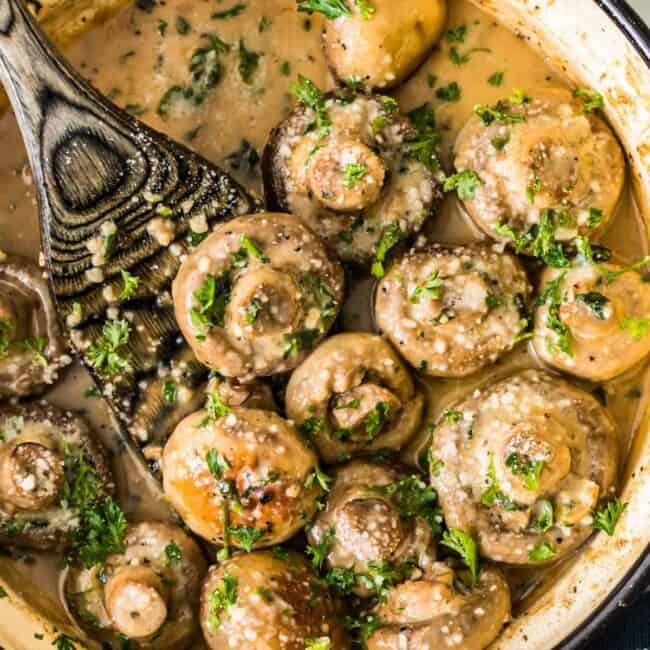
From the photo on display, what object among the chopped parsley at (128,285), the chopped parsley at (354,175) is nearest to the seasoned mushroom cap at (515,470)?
the chopped parsley at (354,175)

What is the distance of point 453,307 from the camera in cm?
285

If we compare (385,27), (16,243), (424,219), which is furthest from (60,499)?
(385,27)

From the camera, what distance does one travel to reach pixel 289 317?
272 cm

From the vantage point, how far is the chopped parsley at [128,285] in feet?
9.37

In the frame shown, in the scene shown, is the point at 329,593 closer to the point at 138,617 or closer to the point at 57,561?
the point at 138,617

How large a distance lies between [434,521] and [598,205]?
914 mm

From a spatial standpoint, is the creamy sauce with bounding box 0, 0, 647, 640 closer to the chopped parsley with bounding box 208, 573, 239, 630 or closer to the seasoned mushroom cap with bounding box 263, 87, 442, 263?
the seasoned mushroom cap with bounding box 263, 87, 442, 263

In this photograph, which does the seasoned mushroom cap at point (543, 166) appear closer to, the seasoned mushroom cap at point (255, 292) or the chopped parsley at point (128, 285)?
the seasoned mushroom cap at point (255, 292)

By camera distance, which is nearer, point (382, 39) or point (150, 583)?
point (150, 583)

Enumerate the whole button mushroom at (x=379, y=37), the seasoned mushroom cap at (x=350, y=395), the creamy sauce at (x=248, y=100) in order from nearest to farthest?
the seasoned mushroom cap at (x=350, y=395) < the whole button mushroom at (x=379, y=37) < the creamy sauce at (x=248, y=100)

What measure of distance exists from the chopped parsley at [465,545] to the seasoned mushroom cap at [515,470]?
3cm

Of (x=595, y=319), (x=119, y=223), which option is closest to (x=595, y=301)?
(x=595, y=319)

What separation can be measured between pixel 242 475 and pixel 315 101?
0.97 m

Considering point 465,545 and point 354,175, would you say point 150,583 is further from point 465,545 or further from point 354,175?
point 354,175
